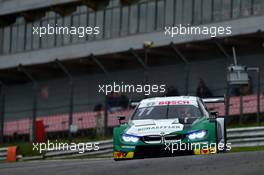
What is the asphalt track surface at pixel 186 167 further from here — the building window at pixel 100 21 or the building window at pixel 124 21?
the building window at pixel 100 21

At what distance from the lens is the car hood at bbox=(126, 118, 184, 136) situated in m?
15.2

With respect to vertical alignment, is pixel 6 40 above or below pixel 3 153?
above

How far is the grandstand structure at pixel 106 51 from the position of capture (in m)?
33.9

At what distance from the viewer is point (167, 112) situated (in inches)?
658

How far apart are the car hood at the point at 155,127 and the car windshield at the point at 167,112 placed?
740 mm

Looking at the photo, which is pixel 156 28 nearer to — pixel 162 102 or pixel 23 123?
pixel 23 123

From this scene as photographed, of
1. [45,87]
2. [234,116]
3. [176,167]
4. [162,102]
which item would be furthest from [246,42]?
[176,167]

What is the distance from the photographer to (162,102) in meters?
17.2

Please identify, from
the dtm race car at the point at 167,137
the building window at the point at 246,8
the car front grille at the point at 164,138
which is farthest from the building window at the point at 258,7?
the car front grille at the point at 164,138

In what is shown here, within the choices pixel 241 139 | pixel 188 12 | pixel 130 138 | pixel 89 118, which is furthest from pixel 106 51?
pixel 130 138

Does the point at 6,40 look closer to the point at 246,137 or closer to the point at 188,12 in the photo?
the point at 188,12

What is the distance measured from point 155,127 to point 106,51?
922 inches

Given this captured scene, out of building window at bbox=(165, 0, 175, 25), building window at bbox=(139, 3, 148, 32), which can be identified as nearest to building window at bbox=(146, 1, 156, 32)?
building window at bbox=(139, 3, 148, 32)

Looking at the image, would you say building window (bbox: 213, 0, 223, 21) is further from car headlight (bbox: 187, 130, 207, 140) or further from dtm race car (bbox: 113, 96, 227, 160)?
car headlight (bbox: 187, 130, 207, 140)
